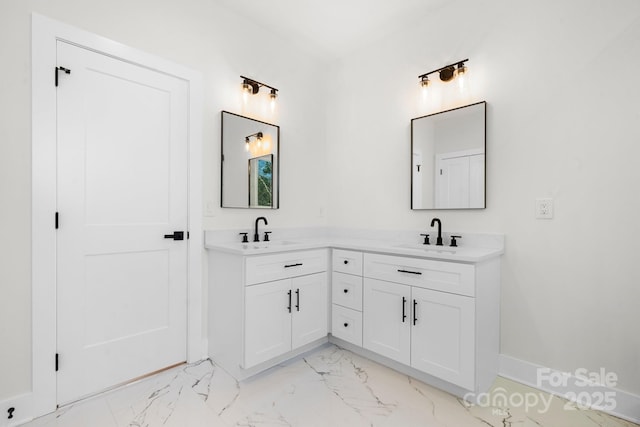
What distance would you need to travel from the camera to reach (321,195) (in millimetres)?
3238

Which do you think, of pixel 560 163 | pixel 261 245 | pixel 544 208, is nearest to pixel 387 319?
pixel 261 245

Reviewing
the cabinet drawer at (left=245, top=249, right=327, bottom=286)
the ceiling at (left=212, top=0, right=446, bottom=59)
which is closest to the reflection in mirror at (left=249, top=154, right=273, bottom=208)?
the cabinet drawer at (left=245, top=249, right=327, bottom=286)

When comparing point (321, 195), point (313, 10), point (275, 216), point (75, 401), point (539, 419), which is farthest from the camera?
point (321, 195)

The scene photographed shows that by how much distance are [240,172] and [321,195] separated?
993 mm

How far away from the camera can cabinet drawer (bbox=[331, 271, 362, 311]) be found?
2320 millimetres

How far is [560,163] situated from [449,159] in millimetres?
684

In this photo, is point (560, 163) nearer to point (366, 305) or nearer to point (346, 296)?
point (366, 305)

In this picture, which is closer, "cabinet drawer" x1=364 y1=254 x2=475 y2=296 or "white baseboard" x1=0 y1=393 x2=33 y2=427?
"white baseboard" x1=0 y1=393 x2=33 y2=427

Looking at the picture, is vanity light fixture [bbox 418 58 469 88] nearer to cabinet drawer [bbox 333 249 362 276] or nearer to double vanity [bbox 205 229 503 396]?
double vanity [bbox 205 229 503 396]

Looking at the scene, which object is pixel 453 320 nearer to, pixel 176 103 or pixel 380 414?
pixel 380 414

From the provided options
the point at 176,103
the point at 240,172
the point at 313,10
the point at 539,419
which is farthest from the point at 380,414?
the point at 313,10

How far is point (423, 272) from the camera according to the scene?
1.96 metres

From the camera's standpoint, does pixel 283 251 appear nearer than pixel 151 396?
No

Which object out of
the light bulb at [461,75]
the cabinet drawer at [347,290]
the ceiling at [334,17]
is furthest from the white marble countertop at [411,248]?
the ceiling at [334,17]
